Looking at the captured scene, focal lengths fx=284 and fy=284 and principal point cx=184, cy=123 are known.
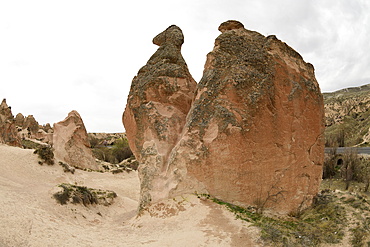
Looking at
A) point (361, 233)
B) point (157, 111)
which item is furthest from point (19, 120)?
point (361, 233)

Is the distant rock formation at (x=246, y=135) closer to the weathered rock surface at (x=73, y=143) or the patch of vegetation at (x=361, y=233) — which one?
the patch of vegetation at (x=361, y=233)

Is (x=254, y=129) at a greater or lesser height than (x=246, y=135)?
greater

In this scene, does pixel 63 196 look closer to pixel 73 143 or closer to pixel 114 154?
pixel 73 143

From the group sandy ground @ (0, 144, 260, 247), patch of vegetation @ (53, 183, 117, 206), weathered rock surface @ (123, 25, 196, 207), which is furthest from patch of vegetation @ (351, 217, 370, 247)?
patch of vegetation @ (53, 183, 117, 206)

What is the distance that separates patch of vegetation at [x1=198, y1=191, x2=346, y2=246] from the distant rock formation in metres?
0.37

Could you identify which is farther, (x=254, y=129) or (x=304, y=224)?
(x=254, y=129)

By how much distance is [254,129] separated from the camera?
8.23m

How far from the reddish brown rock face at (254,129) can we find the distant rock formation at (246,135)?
3 cm

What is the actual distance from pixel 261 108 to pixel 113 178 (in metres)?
15.0

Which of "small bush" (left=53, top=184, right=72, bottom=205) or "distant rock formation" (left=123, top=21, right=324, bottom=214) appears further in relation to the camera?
"small bush" (left=53, top=184, right=72, bottom=205)

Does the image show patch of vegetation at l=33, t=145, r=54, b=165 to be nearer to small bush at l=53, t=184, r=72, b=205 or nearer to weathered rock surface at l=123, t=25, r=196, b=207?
small bush at l=53, t=184, r=72, b=205

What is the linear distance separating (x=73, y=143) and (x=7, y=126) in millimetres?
5882

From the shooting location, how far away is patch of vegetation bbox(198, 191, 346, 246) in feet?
20.4

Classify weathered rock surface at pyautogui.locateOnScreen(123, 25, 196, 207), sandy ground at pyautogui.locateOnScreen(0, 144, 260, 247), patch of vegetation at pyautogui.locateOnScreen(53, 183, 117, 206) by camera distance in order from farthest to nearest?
1. patch of vegetation at pyautogui.locateOnScreen(53, 183, 117, 206)
2. weathered rock surface at pyautogui.locateOnScreen(123, 25, 196, 207)
3. sandy ground at pyautogui.locateOnScreen(0, 144, 260, 247)
